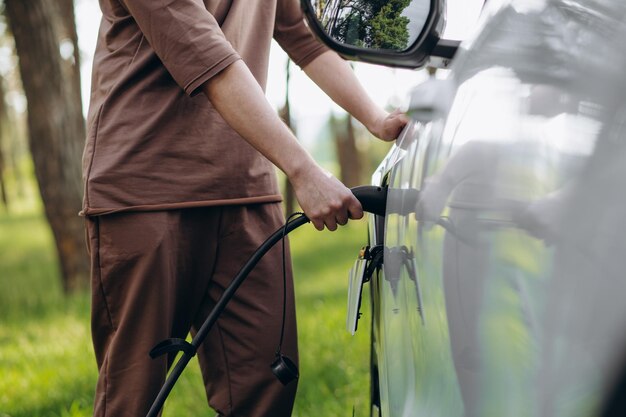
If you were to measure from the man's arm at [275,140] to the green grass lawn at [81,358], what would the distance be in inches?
81.0

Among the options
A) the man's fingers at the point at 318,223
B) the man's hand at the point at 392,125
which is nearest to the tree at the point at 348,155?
the man's hand at the point at 392,125

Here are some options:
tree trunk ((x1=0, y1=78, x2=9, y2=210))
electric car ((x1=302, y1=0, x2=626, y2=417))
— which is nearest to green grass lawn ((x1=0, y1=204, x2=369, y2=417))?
electric car ((x1=302, y1=0, x2=626, y2=417))

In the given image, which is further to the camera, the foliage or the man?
the man

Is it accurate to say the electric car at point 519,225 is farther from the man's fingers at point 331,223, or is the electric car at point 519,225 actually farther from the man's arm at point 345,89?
the man's arm at point 345,89

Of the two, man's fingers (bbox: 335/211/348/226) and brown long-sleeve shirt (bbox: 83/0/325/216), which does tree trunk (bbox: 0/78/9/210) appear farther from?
man's fingers (bbox: 335/211/348/226)

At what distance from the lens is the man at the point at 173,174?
6.44 feet

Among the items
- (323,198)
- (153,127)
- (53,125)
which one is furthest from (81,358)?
(323,198)

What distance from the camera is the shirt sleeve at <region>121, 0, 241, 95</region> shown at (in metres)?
1.95

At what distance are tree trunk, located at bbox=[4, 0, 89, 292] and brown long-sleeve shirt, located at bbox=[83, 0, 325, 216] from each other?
5948 mm

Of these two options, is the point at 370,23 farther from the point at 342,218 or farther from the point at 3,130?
the point at 3,130

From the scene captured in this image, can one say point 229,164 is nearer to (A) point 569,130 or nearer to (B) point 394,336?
(B) point 394,336

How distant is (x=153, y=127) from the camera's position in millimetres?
2098

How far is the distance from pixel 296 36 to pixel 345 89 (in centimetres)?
26

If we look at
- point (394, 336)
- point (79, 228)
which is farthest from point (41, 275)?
point (394, 336)
